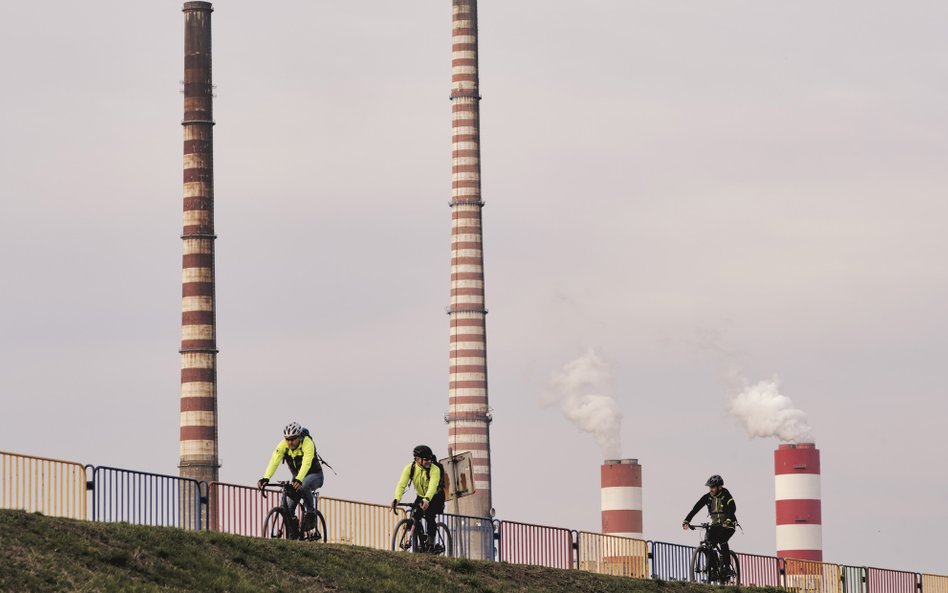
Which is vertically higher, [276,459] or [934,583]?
[276,459]

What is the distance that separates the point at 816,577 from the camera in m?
37.6

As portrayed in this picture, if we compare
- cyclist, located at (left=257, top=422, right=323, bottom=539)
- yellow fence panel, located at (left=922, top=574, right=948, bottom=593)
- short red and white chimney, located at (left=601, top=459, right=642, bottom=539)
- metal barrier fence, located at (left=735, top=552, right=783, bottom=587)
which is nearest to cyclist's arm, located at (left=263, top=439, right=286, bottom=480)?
cyclist, located at (left=257, top=422, right=323, bottom=539)

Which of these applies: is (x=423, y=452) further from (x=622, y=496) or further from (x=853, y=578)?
(x=622, y=496)

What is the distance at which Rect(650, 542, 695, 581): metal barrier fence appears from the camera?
33875 mm

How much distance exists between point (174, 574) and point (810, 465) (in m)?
43.4

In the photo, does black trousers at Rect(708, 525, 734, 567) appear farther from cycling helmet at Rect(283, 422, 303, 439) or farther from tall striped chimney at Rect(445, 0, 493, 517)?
tall striped chimney at Rect(445, 0, 493, 517)

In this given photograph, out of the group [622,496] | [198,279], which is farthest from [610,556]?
[622,496]

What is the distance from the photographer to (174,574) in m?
21.4

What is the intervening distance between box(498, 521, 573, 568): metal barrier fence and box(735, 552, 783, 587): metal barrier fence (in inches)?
156

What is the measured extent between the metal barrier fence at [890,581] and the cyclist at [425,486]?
15.0 m

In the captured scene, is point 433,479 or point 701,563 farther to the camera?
point 701,563

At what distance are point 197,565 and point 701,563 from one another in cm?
1016

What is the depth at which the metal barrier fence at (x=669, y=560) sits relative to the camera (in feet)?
111

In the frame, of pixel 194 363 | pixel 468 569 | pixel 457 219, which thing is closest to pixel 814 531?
pixel 457 219
